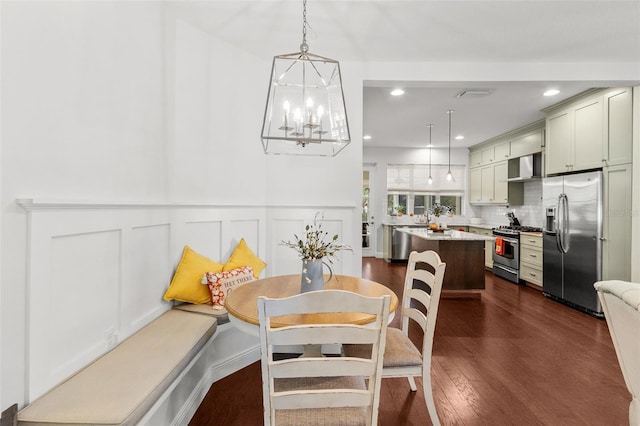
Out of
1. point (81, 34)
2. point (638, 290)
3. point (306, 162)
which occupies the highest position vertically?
point (81, 34)

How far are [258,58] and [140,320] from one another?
243 centimetres

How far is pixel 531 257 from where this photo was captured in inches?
192

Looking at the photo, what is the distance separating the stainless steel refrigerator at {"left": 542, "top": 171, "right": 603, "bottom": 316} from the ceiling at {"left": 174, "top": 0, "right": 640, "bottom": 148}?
4.15 ft

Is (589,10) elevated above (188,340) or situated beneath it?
elevated above

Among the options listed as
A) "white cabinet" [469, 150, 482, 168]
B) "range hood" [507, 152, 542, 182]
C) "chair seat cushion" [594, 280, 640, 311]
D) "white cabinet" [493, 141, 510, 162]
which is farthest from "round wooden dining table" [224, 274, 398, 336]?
"white cabinet" [469, 150, 482, 168]

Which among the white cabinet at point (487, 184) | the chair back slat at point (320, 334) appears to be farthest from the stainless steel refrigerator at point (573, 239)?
the chair back slat at point (320, 334)

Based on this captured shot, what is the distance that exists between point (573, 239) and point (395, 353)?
11.8 feet

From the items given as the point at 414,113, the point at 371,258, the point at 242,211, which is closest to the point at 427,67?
the point at 414,113

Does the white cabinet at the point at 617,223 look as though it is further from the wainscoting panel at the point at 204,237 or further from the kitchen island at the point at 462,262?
the wainscoting panel at the point at 204,237

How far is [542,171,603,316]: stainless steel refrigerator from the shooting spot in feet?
12.0

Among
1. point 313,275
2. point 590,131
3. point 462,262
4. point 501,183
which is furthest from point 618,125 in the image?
point 313,275

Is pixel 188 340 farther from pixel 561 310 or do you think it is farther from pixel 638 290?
pixel 561 310

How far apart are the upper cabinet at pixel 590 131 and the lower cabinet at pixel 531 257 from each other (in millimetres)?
1055

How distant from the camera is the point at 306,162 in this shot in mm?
3115
